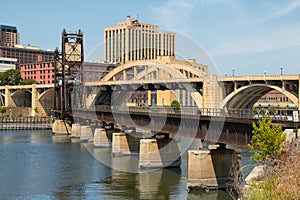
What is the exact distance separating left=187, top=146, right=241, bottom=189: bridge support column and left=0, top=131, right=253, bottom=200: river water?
0.86 metres

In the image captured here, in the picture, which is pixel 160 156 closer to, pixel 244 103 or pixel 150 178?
pixel 150 178

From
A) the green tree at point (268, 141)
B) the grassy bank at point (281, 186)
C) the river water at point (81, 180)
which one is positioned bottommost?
the river water at point (81, 180)

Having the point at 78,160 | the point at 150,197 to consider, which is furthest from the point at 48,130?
the point at 150,197

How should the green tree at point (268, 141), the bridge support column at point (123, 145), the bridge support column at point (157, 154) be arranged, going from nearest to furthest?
the green tree at point (268, 141)
the bridge support column at point (157, 154)
the bridge support column at point (123, 145)

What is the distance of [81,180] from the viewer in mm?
47156

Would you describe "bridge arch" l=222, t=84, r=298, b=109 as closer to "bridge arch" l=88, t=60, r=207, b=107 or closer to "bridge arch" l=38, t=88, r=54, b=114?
"bridge arch" l=88, t=60, r=207, b=107

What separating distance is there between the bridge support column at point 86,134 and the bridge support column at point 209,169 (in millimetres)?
54263

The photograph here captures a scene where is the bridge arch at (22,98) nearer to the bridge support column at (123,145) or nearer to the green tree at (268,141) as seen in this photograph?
the bridge support column at (123,145)

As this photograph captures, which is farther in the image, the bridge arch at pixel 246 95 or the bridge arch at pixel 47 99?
the bridge arch at pixel 47 99

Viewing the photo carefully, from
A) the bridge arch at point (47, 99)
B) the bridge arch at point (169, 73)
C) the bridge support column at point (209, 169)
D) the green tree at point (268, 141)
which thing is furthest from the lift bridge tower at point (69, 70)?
the green tree at point (268, 141)

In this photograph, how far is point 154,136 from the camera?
55.0 m

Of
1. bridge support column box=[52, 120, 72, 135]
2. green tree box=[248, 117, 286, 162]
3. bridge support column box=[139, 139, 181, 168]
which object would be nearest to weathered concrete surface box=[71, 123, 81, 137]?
bridge support column box=[52, 120, 72, 135]

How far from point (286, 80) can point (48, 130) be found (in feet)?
222

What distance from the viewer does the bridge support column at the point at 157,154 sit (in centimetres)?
5319
